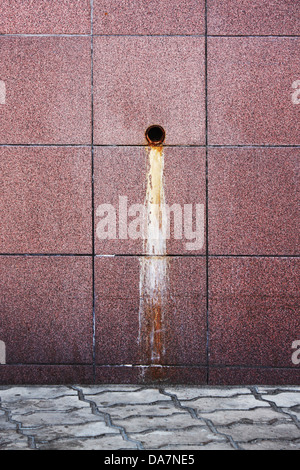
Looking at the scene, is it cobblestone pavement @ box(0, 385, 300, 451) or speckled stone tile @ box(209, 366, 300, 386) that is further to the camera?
speckled stone tile @ box(209, 366, 300, 386)

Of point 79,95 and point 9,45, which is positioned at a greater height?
point 9,45

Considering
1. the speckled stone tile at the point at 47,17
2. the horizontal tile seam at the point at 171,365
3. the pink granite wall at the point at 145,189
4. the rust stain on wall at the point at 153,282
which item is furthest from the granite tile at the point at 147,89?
the horizontal tile seam at the point at 171,365

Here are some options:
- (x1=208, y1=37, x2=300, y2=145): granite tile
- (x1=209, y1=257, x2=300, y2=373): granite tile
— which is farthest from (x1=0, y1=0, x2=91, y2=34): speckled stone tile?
(x1=209, y1=257, x2=300, y2=373): granite tile

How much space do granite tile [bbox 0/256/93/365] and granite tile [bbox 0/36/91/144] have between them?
105cm

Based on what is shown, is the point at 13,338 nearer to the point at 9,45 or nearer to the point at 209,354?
the point at 209,354

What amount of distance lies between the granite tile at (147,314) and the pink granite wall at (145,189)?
0.01 m

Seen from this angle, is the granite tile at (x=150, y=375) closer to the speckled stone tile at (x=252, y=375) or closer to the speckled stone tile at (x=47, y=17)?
the speckled stone tile at (x=252, y=375)

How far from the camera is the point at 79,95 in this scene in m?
3.95

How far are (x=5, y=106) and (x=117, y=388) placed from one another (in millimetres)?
2577

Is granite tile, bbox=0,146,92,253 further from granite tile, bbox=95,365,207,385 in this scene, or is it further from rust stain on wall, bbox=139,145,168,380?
granite tile, bbox=95,365,207,385

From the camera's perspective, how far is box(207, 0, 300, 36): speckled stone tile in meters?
3.91

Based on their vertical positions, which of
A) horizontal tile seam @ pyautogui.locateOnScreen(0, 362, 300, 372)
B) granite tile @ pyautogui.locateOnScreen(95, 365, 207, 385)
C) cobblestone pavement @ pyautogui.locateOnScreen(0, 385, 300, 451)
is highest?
horizontal tile seam @ pyautogui.locateOnScreen(0, 362, 300, 372)
